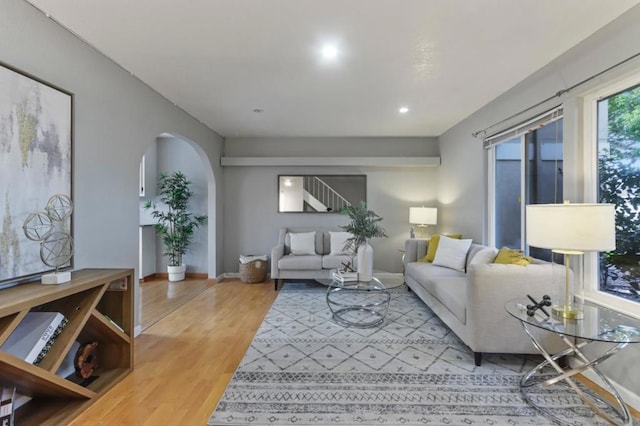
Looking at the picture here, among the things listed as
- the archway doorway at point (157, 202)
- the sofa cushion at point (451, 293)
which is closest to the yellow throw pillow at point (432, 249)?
the sofa cushion at point (451, 293)

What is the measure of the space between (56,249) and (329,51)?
2412 millimetres

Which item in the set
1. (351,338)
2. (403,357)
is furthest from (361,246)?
(403,357)

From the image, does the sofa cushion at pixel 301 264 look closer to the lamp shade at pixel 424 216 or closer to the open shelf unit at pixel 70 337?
the lamp shade at pixel 424 216

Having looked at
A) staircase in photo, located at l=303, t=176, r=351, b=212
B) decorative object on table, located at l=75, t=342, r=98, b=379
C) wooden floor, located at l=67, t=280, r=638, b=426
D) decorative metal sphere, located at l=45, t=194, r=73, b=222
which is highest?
staircase in photo, located at l=303, t=176, r=351, b=212

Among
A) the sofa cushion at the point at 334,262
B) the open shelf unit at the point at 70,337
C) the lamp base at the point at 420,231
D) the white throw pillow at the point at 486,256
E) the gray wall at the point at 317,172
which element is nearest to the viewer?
the open shelf unit at the point at 70,337

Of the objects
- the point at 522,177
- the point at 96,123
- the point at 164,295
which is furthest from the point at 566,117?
the point at 164,295

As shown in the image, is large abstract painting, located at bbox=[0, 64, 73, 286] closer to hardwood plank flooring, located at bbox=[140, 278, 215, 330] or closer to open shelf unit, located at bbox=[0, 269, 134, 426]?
open shelf unit, located at bbox=[0, 269, 134, 426]

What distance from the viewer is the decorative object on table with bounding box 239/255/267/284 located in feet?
16.3

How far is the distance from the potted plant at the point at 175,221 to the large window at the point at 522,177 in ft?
14.6

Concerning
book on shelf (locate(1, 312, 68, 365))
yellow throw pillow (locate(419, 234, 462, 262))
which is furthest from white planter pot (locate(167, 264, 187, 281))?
yellow throw pillow (locate(419, 234, 462, 262))

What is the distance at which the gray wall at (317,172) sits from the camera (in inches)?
214

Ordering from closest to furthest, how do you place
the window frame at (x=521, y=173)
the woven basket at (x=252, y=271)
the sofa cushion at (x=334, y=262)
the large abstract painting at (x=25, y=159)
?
the large abstract painting at (x=25, y=159), the window frame at (x=521, y=173), the sofa cushion at (x=334, y=262), the woven basket at (x=252, y=271)

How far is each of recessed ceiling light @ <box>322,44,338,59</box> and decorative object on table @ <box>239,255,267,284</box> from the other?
134 inches

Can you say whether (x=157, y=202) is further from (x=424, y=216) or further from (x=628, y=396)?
(x=628, y=396)
